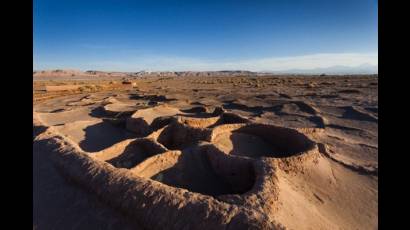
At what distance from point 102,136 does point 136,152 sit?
339 centimetres

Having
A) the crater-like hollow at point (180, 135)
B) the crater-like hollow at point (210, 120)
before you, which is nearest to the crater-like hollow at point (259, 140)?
the crater-like hollow at point (180, 135)

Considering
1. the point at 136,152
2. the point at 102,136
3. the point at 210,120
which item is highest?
the point at 210,120

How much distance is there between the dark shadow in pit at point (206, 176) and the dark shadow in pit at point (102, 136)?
160 inches

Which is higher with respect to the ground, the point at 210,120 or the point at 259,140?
the point at 210,120

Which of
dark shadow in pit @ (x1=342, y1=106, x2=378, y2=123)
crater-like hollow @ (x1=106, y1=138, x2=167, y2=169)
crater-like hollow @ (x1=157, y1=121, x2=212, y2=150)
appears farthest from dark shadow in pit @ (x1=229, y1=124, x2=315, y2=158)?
dark shadow in pit @ (x1=342, y1=106, x2=378, y2=123)

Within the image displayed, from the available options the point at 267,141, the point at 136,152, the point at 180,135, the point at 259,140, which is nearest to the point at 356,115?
the point at 267,141

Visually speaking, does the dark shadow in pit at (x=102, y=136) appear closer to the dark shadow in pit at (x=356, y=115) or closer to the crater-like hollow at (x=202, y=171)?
the crater-like hollow at (x=202, y=171)

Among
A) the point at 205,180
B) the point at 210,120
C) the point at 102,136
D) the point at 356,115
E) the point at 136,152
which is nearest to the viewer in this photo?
the point at 205,180

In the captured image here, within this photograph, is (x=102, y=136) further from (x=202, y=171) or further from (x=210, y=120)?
(x=202, y=171)

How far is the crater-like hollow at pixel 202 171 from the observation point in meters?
5.13

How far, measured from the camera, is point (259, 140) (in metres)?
7.95
